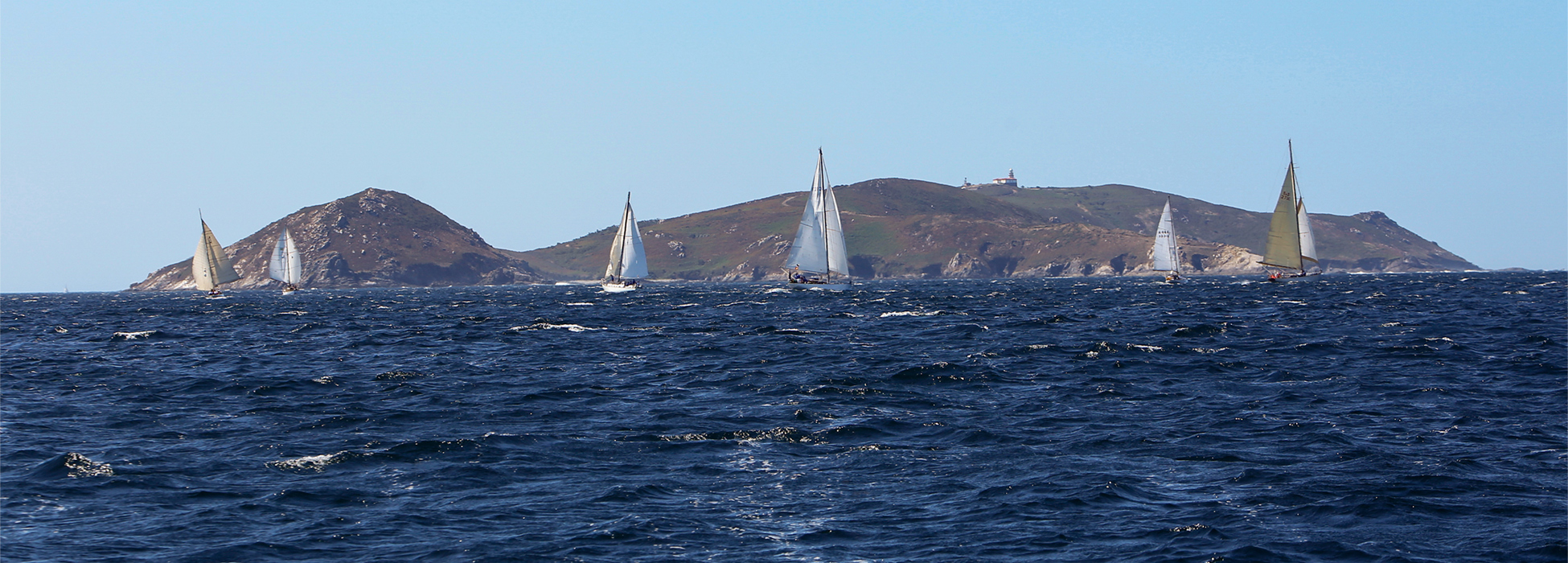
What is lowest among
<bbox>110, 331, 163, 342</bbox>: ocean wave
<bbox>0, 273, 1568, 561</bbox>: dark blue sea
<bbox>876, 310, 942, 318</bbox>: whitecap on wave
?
<bbox>0, 273, 1568, 561</bbox>: dark blue sea

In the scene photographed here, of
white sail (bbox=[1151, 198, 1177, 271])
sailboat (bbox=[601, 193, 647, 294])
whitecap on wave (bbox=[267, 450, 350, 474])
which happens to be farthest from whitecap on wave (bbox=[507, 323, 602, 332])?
white sail (bbox=[1151, 198, 1177, 271])

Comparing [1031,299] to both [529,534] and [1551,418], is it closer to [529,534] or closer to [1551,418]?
[1551,418]

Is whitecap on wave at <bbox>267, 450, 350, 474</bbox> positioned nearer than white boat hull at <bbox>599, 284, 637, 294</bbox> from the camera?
Yes

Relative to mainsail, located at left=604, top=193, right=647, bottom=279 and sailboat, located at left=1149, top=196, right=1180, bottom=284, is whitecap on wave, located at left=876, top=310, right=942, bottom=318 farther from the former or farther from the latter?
sailboat, located at left=1149, top=196, right=1180, bottom=284

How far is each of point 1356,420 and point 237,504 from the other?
21539 millimetres

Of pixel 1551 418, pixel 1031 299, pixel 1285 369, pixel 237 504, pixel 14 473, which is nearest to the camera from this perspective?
pixel 237 504

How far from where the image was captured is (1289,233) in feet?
408

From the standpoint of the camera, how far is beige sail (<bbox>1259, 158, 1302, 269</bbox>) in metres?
121

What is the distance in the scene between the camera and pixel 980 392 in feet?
97.8

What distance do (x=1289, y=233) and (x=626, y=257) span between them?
79.4 m

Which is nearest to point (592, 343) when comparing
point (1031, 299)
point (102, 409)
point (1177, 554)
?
point (102, 409)

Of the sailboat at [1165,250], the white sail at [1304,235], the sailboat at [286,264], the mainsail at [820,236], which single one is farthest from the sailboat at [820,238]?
the sailboat at [286,264]

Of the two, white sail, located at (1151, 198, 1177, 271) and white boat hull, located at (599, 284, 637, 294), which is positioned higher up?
white sail, located at (1151, 198, 1177, 271)

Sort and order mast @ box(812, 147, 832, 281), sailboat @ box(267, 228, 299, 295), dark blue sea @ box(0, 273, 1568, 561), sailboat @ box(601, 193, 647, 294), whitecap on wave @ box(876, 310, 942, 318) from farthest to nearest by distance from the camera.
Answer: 1. sailboat @ box(267, 228, 299, 295)
2. sailboat @ box(601, 193, 647, 294)
3. mast @ box(812, 147, 832, 281)
4. whitecap on wave @ box(876, 310, 942, 318)
5. dark blue sea @ box(0, 273, 1568, 561)
